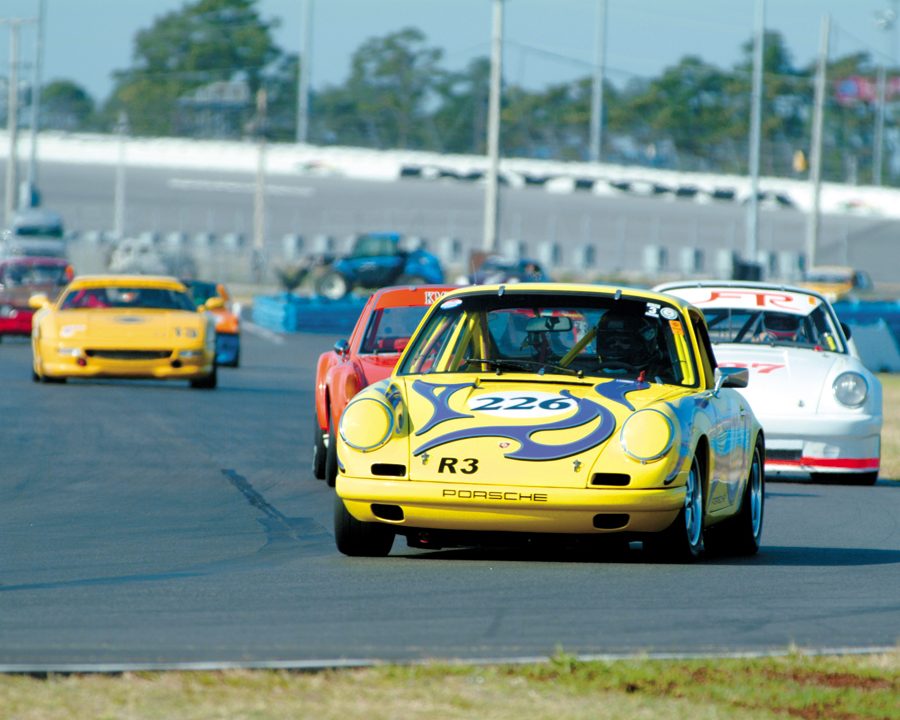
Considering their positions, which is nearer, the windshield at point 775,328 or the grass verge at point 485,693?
the grass verge at point 485,693

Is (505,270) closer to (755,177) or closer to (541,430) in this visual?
(755,177)

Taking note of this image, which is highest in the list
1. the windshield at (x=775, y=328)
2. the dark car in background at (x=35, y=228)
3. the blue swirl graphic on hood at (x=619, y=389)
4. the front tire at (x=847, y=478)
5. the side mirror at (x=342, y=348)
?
the dark car in background at (x=35, y=228)

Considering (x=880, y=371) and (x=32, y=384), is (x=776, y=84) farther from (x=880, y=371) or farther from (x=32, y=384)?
(x=32, y=384)

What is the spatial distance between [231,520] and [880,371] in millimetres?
21850

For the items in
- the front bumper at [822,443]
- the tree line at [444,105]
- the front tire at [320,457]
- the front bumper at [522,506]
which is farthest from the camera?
the tree line at [444,105]

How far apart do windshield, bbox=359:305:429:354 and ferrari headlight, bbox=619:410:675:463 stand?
4832 mm

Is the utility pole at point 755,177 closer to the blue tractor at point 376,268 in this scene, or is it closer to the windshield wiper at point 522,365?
the blue tractor at point 376,268

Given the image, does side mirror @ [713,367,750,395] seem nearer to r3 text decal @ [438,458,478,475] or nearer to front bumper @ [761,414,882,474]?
r3 text decal @ [438,458,478,475]

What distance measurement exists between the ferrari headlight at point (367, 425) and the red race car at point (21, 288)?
2214cm

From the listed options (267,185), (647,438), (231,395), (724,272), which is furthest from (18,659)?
(267,185)

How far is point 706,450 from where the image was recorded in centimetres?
861

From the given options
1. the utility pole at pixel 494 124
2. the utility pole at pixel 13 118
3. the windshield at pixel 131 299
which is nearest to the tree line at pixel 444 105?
the utility pole at pixel 13 118

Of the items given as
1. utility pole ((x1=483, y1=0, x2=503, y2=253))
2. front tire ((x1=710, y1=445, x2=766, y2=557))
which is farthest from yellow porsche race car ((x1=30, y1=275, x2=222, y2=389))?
utility pole ((x1=483, y1=0, x2=503, y2=253))

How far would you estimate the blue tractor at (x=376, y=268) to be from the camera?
160ft
